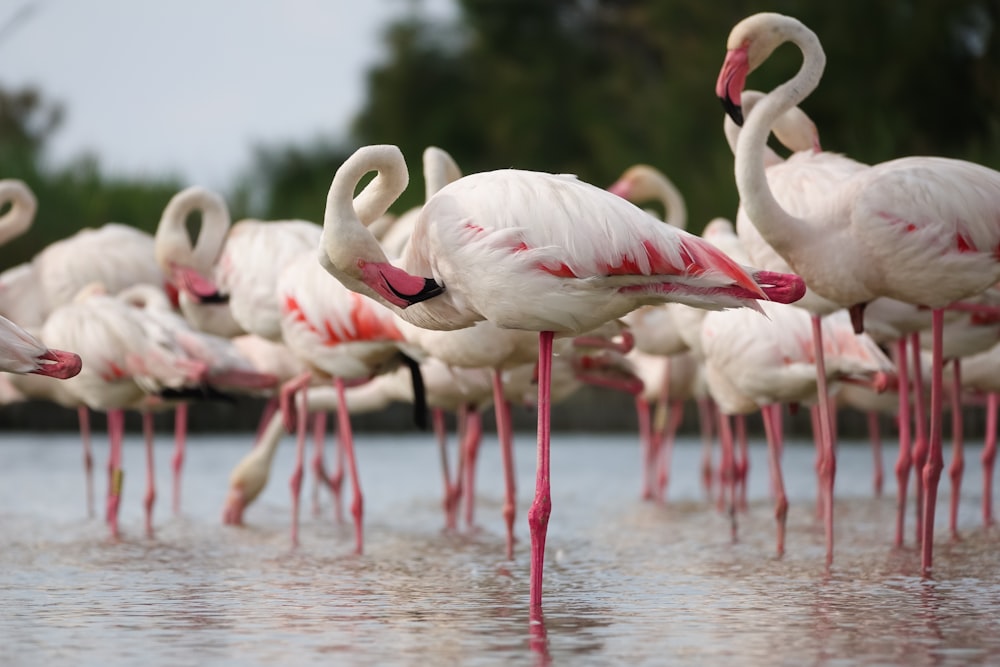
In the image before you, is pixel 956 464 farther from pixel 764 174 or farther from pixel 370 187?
pixel 370 187

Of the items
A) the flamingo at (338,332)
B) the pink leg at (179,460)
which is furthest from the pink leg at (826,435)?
the pink leg at (179,460)

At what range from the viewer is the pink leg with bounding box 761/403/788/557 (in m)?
7.60

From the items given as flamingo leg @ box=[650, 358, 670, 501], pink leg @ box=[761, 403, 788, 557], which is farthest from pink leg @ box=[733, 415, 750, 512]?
flamingo leg @ box=[650, 358, 670, 501]

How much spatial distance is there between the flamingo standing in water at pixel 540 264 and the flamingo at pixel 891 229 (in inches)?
35.0

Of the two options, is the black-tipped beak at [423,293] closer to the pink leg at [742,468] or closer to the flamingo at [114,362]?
the flamingo at [114,362]

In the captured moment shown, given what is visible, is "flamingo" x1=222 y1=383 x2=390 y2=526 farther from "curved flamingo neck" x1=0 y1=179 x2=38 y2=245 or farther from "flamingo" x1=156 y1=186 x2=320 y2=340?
"curved flamingo neck" x1=0 y1=179 x2=38 y2=245

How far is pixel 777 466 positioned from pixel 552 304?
8.88 ft

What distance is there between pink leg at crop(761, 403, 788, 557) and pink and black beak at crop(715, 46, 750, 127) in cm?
174

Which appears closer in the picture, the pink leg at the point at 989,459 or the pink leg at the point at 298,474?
the pink leg at the point at 298,474

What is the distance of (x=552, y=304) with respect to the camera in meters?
5.64

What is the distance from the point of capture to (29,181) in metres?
18.3

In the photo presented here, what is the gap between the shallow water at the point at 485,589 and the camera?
488 cm

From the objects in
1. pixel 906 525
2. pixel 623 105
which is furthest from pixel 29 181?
pixel 623 105

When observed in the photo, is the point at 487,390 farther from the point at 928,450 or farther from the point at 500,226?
the point at 500,226
